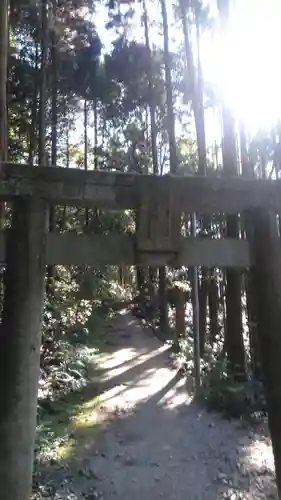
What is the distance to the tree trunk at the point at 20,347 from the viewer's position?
301cm

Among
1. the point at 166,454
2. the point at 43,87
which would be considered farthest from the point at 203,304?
the point at 166,454

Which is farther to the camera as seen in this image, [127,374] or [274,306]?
[127,374]

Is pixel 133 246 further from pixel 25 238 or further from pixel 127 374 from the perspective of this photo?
pixel 127 374

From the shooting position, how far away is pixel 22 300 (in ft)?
10.2

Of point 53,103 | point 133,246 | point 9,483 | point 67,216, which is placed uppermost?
point 53,103

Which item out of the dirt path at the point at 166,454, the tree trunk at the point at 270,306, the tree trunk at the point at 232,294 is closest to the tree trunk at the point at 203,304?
the dirt path at the point at 166,454

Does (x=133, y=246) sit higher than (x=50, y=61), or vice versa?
(x=50, y=61)

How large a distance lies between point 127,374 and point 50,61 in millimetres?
8870

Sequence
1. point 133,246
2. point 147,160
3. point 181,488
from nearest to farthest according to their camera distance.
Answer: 1. point 133,246
2. point 181,488
3. point 147,160

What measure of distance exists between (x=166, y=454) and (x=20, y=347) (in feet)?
15.2

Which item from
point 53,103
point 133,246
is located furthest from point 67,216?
point 133,246

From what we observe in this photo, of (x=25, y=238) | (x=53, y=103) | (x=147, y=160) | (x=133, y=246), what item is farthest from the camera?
(x=147, y=160)

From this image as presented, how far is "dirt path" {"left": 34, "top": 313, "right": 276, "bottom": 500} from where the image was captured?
5781mm

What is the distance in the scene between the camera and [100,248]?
3.37m
